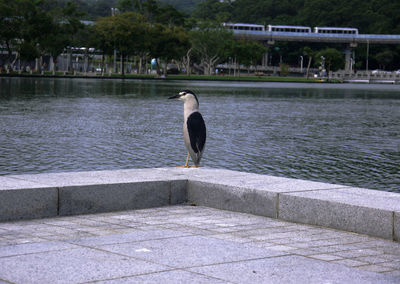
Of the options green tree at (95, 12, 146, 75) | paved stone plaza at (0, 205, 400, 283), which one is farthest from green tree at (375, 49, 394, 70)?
paved stone plaza at (0, 205, 400, 283)

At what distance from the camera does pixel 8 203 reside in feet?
23.0

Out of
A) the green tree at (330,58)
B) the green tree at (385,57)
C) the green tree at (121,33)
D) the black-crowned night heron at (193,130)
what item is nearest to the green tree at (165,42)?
the green tree at (121,33)

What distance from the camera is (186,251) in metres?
5.68

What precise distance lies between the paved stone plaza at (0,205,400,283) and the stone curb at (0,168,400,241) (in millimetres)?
131

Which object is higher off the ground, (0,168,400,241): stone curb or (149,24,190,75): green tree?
(149,24,190,75): green tree

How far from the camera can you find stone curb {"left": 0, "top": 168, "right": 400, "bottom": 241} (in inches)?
267

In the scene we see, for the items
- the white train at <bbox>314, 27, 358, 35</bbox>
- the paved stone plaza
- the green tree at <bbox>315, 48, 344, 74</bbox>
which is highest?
the white train at <bbox>314, 27, 358, 35</bbox>

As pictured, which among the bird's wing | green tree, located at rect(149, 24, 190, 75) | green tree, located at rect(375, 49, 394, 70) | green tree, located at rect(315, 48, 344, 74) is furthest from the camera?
green tree, located at rect(375, 49, 394, 70)

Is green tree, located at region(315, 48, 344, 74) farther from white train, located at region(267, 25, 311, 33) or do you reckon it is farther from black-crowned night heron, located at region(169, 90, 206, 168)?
black-crowned night heron, located at region(169, 90, 206, 168)

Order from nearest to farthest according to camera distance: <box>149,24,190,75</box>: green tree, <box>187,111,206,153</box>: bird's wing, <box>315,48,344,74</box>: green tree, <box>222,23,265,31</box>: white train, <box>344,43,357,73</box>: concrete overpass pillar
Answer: <box>187,111,206,153</box>: bird's wing < <box>149,24,190,75</box>: green tree < <box>315,48,344,74</box>: green tree < <box>344,43,357,73</box>: concrete overpass pillar < <box>222,23,265,31</box>: white train

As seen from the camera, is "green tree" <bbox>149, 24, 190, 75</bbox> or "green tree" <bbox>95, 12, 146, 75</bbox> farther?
"green tree" <bbox>149, 24, 190, 75</bbox>

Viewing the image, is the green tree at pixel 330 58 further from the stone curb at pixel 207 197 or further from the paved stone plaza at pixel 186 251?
the paved stone plaza at pixel 186 251

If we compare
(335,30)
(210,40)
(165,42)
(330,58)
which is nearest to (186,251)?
(165,42)

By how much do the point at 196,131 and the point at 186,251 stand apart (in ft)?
14.1
